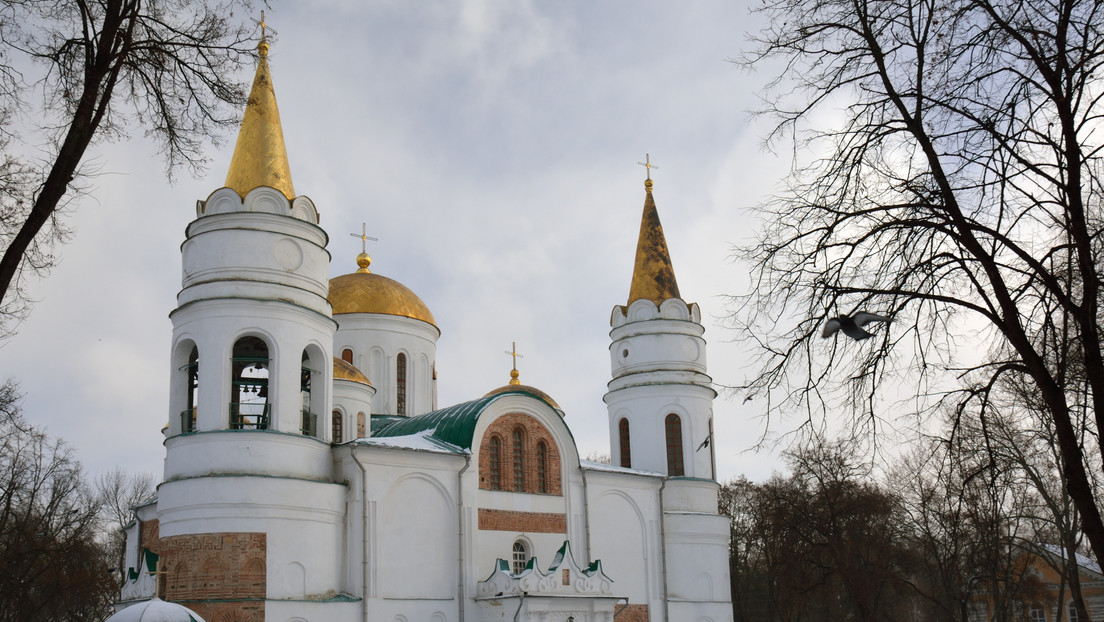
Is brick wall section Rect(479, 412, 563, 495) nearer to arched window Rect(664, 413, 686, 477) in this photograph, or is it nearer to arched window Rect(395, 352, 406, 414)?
arched window Rect(664, 413, 686, 477)

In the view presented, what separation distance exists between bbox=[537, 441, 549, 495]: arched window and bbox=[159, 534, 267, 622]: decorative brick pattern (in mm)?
7714

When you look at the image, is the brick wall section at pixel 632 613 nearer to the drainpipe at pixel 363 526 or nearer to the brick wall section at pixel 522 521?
the brick wall section at pixel 522 521

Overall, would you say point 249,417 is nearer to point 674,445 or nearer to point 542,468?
point 542,468

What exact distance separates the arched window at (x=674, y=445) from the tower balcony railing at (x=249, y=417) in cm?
1206

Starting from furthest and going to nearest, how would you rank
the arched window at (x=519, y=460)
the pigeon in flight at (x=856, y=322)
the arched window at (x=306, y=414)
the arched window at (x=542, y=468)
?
the arched window at (x=542, y=468), the arched window at (x=519, y=460), the arched window at (x=306, y=414), the pigeon in flight at (x=856, y=322)

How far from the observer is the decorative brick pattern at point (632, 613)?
25984 mm

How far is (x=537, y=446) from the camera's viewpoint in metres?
25.8

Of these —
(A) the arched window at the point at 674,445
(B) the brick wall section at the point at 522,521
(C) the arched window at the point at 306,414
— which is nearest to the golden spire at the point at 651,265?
(A) the arched window at the point at 674,445

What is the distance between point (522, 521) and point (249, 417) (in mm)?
7008

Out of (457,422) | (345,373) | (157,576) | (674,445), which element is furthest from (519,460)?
(157,576)

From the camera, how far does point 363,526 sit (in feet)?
71.6

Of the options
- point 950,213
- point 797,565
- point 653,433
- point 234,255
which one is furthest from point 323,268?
point 797,565

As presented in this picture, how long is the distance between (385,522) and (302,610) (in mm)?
2795

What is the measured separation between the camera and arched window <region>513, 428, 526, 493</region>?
2523cm
